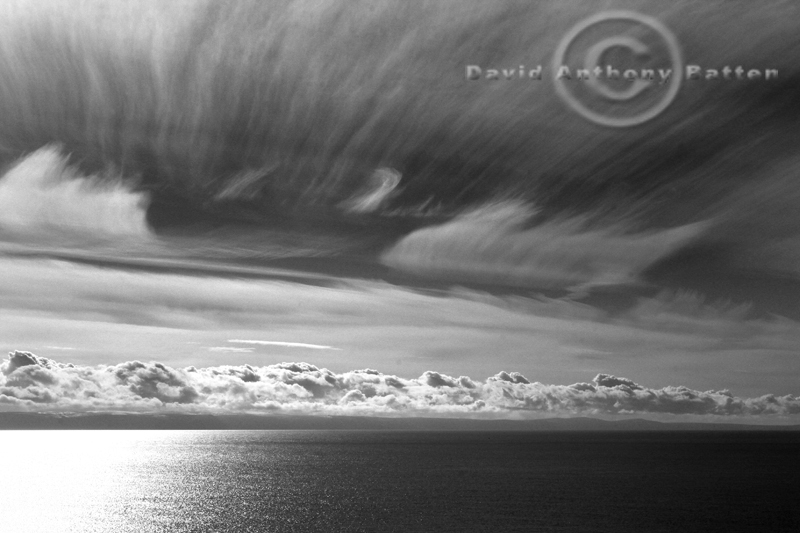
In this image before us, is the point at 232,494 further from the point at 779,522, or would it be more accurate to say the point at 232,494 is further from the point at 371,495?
the point at 779,522

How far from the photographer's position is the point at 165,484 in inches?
7106

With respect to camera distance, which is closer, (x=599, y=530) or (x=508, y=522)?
(x=599, y=530)

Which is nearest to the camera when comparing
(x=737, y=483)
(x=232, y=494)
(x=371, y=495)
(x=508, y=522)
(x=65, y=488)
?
(x=508, y=522)

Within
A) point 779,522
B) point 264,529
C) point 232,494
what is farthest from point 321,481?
point 779,522

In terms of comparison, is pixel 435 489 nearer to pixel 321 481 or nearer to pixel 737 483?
pixel 321 481

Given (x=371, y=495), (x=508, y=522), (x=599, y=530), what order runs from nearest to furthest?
(x=599, y=530) < (x=508, y=522) < (x=371, y=495)

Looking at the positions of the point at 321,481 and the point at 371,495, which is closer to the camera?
the point at 371,495

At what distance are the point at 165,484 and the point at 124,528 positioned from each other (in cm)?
7825

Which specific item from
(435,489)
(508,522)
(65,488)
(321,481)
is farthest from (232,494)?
(508,522)

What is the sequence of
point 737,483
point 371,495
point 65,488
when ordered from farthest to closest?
point 65,488, point 737,483, point 371,495

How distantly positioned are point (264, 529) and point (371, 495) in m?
43.2

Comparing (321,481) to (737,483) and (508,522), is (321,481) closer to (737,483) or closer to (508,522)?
(508,522)

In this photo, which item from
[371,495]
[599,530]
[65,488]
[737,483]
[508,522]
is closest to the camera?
[599,530]

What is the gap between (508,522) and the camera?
332 ft
